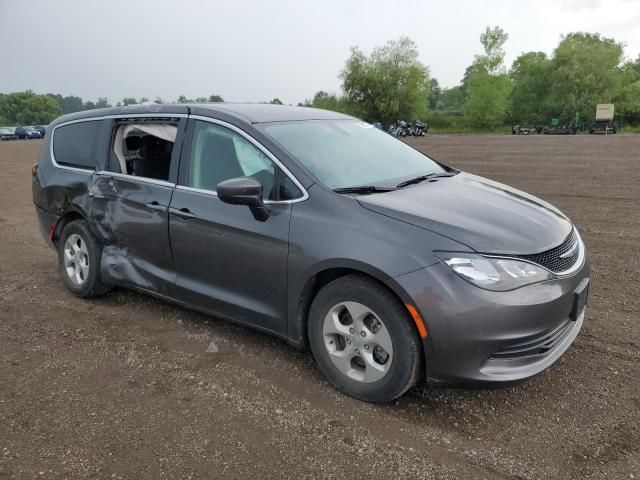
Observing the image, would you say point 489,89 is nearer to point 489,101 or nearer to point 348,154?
point 489,101

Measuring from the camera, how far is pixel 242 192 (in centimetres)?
316

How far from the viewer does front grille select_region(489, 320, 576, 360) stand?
275 cm

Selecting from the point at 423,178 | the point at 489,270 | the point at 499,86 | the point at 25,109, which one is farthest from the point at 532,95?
the point at 25,109

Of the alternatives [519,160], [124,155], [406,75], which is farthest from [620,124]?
[124,155]

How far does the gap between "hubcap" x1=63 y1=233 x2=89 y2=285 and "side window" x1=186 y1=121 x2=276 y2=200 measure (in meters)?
1.58

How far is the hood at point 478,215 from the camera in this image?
2.82 m

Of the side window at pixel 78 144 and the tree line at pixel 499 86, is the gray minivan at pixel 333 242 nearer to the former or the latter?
the side window at pixel 78 144

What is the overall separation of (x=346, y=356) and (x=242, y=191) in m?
1.18

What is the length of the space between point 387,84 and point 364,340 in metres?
74.2

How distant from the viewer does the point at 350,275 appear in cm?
301

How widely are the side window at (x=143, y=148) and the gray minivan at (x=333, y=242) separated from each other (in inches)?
0.6

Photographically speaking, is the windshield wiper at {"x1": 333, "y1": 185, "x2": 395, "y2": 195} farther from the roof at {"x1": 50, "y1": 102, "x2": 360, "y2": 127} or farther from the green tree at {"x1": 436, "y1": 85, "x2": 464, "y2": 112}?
the green tree at {"x1": 436, "y1": 85, "x2": 464, "y2": 112}

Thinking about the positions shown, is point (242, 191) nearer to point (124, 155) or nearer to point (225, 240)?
point (225, 240)

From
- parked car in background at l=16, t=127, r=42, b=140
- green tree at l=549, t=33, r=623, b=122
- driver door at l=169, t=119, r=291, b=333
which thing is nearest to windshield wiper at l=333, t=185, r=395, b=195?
driver door at l=169, t=119, r=291, b=333
